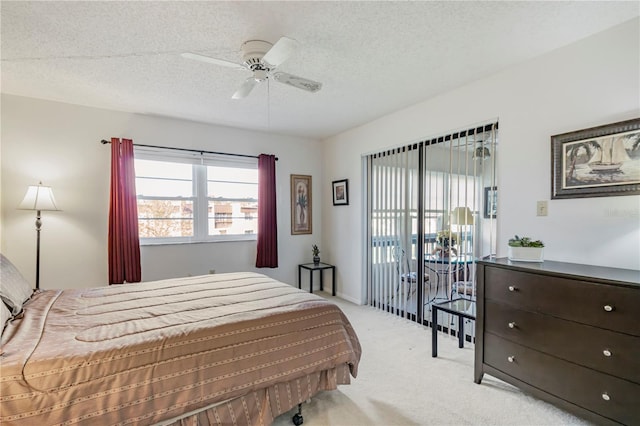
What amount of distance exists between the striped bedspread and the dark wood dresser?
3.34 ft

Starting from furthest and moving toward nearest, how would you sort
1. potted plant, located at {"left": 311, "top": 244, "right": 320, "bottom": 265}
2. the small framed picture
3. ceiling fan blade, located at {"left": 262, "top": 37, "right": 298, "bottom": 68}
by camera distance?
1. potted plant, located at {"left": 311, "top": 244, "right": 320, "bottom": 265}
2. the small framed picture
3. ceiling fan blade, located at {"left": 262, "top": 37, "right": 298, "bottom": 68}

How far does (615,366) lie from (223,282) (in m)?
2.65

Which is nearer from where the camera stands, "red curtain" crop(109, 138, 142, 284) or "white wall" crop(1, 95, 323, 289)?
"white wall" crop(1, 95, 323, 289)

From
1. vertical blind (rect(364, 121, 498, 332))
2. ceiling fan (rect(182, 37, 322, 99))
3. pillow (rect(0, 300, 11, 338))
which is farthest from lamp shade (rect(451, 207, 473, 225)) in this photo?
pillow (rect(0, 300, 11, 338))

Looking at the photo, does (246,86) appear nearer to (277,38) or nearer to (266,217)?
(277,38)

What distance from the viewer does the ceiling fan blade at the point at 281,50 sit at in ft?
5.70

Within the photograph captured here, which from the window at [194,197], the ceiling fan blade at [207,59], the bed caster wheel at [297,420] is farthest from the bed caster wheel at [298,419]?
the window at [194,197]

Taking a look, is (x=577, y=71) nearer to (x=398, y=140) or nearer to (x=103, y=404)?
(x=398, y=140)

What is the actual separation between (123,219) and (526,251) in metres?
4.03

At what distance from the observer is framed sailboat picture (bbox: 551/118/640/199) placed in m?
1.94

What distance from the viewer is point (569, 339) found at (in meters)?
1.79

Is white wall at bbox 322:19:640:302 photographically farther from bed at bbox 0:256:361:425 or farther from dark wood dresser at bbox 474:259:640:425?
bed at bbox 0:256:361:425

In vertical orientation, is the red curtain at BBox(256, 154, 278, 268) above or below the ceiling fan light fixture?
below

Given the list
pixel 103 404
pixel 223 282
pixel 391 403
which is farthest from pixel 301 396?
pixel 223 282
